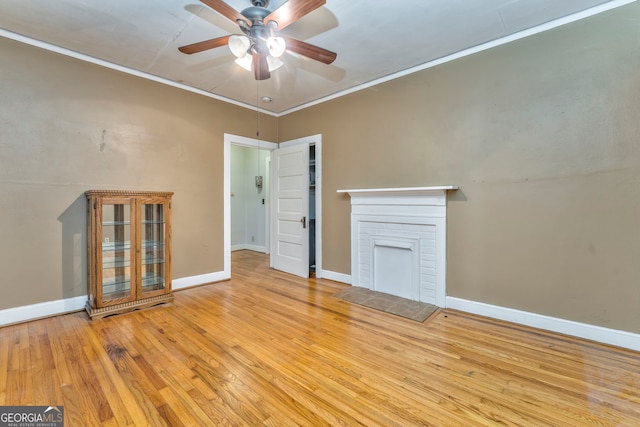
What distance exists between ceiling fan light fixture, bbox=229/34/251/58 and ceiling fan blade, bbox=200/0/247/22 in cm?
20

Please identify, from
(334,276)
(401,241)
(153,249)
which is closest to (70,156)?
(153,249)

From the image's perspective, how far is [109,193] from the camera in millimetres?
2908

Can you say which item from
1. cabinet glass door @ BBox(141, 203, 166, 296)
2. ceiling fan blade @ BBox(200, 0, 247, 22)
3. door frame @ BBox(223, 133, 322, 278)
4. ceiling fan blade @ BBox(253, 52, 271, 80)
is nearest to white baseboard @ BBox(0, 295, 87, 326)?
cabinet glass door @ BBox(141, 203, 166, 296)

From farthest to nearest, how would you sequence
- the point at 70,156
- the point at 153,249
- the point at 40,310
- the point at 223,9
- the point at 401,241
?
the point at 401,241
the point at 153,249
the point at 70,156
the point at 40,310
the point at 223,9

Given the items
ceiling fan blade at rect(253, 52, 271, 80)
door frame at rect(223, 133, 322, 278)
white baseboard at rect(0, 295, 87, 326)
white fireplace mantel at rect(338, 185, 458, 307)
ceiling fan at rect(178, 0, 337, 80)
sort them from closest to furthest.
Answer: ceiling fan at rect(178, 0, 337, 80)
ceiling fan blade at rect(253, 52, 271, 80)
white baseboard at rect(0, 295, 87, 326)
white fireplace mantel at rect(338, 185, 458, 307)
door frame at rect(223, 133, 322, 278)

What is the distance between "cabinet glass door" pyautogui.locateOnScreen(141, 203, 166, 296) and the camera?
3189 millimetres

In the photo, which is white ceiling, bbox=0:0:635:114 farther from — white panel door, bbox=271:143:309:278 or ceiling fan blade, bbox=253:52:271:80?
white panel door, bbox=271:143:309:278

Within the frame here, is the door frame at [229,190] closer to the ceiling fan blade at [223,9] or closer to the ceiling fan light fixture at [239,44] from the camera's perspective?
the ceiling fan light fixture at [239,44]

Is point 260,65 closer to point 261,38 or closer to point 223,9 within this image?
point 261,38

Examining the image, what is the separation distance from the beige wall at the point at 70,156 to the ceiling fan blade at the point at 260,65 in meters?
1.74

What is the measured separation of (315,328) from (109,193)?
2481 mm

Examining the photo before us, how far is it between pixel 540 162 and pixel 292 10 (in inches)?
97.1

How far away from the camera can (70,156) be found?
298cm

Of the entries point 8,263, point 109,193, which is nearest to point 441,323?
point 109,193
